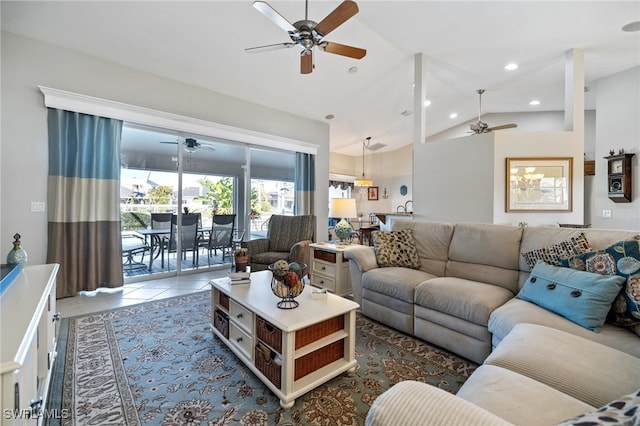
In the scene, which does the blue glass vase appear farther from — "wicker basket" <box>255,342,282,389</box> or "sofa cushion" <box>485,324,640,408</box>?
"sofa cushion" <box>485,324,640,408</box>

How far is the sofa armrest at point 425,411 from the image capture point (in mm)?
670

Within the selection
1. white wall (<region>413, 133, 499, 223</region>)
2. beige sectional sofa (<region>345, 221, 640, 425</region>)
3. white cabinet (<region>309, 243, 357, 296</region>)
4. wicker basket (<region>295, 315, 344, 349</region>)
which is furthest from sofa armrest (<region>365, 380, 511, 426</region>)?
white wall (<region>413, 133, 499, 223</region>)

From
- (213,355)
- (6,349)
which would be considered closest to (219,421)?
(213,355)

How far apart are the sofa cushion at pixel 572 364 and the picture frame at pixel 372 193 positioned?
28.6 feet

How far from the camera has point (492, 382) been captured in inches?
42.5

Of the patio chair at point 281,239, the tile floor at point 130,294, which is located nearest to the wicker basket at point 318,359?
the patio chair at point 281,239

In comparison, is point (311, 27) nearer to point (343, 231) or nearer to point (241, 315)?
point (343, 231)

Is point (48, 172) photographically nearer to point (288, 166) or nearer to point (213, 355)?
point (213, 355)

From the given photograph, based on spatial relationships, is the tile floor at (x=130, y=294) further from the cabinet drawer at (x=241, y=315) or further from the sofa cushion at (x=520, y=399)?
the sofa cushion at (x=520, y=399)

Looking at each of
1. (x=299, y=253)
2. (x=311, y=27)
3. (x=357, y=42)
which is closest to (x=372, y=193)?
(x=357, y=42)

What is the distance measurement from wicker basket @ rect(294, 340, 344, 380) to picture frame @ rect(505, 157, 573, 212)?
3436 millimetres

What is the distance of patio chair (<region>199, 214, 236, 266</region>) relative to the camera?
4.69m

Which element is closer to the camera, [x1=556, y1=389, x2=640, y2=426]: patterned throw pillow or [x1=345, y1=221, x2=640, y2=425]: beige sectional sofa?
[x1=556, y1=389, x2=640, y2=426]: patterned throw pillow

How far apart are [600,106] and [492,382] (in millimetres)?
6061
